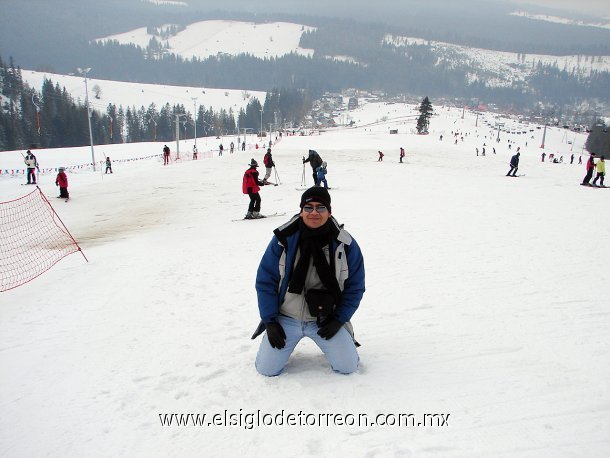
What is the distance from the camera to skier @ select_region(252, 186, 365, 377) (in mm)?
3314

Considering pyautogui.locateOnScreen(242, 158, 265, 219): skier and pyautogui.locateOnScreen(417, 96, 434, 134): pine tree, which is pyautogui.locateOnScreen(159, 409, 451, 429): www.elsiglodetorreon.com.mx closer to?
pyautogui.locateOnScreen(242, 158, 265, 219): skier

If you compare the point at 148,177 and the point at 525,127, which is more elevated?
the point at 525,127

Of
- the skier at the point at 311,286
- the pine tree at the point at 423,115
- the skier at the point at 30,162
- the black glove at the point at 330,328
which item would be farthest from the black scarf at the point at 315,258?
the pine tree at the point at 423,115

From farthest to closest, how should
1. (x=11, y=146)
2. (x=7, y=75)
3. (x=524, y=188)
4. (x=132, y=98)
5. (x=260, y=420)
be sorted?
1. (x=132, y=98)
2. (x=7, y=75)
3. (x=11, y=146)
4. (x=524, y=188)
5. (x=260, y=420)

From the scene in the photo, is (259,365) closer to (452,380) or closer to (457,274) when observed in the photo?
(452,380)

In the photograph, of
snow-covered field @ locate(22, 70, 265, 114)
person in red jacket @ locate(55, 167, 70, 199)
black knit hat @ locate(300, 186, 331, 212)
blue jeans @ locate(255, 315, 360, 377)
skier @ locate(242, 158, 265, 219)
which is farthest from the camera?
snow-covered field @ locate(22, 70, 265, 114)

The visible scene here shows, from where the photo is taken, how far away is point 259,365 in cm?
368

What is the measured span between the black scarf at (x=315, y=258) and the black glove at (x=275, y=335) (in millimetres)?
364

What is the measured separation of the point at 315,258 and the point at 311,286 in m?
0.31

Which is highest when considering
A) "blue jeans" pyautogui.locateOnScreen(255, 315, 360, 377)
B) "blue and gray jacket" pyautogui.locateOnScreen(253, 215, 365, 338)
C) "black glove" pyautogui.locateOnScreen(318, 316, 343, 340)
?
"blue and gray jacket" pyautogui.locateOnScreen(253, 215, 365, 338)

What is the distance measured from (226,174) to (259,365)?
21.5 meters

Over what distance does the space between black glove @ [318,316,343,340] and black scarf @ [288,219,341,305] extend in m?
0.25

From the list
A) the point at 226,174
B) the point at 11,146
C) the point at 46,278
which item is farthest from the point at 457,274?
the point at 11,146

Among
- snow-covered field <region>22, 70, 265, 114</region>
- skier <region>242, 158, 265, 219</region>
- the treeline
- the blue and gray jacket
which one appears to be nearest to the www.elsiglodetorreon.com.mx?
the blue and gray jacket
